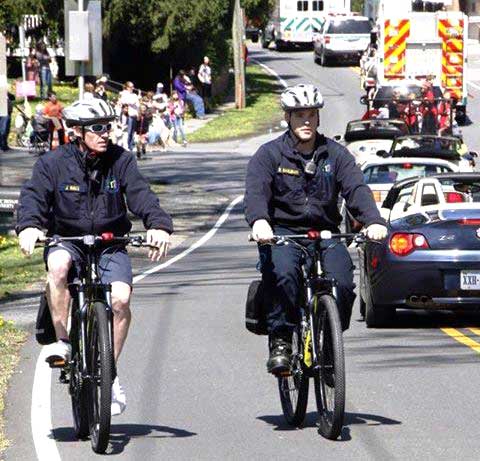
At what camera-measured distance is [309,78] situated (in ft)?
216

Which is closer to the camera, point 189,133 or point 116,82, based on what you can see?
point 189,133

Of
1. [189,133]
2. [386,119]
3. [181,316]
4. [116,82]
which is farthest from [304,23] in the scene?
[181,316]

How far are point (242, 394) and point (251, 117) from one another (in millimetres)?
43422

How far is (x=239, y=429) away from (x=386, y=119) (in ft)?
88.6

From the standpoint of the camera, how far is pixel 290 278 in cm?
904

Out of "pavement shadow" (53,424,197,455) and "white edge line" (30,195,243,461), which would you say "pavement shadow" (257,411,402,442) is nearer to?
"pavement shadow" (53,424,197,455)

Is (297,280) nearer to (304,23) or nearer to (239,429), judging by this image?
(239,429)

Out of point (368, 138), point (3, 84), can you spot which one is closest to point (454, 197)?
point (3, 84)

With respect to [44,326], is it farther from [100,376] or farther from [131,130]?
[131,130]

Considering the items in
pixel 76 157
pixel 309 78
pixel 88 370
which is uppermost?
pixel 76 157

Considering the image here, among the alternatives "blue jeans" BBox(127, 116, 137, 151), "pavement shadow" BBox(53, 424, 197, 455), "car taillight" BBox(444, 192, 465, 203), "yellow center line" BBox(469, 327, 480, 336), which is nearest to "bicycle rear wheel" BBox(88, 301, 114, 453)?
"pavement shadow" BBox(53, 424, 197, 455)

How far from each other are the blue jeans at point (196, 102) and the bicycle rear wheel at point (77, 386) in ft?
143

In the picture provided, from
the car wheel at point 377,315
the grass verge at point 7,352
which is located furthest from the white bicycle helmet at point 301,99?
the car wheel at point 377,315

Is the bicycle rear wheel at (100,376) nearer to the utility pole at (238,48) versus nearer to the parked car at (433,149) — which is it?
the parked car at (433,149)
